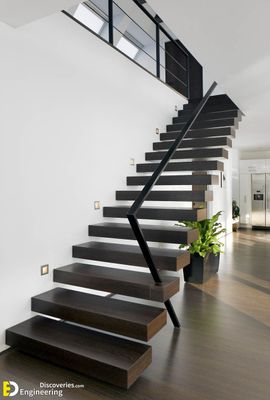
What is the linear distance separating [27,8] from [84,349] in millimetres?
2650

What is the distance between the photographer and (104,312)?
8.45 feet

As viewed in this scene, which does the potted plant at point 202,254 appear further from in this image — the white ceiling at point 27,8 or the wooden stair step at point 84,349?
the white ceiling at point 27,8

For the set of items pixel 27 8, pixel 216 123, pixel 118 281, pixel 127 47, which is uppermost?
pixel 127 47

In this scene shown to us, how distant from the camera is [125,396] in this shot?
212cm

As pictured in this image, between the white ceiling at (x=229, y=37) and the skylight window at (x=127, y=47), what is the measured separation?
130 inches

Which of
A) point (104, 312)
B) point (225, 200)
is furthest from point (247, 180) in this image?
A: point (104, 312)

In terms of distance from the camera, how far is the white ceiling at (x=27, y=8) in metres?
2.38

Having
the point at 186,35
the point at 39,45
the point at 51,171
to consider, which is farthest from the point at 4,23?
the point at 186,35

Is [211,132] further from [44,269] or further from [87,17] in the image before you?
[44,269]

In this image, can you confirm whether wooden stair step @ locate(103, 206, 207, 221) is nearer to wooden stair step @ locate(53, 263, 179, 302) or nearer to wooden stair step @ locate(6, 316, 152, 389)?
wooden stair step @ locate(53, 263, 179, 302)

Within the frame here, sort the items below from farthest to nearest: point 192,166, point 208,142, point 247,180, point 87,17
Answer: point 247,180 < point 87,17 < point 208,142 < point 192,166

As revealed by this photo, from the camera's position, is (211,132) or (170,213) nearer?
(170,213)

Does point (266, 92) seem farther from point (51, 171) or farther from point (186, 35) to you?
point (51, 171)

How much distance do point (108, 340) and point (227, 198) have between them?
306 inches
